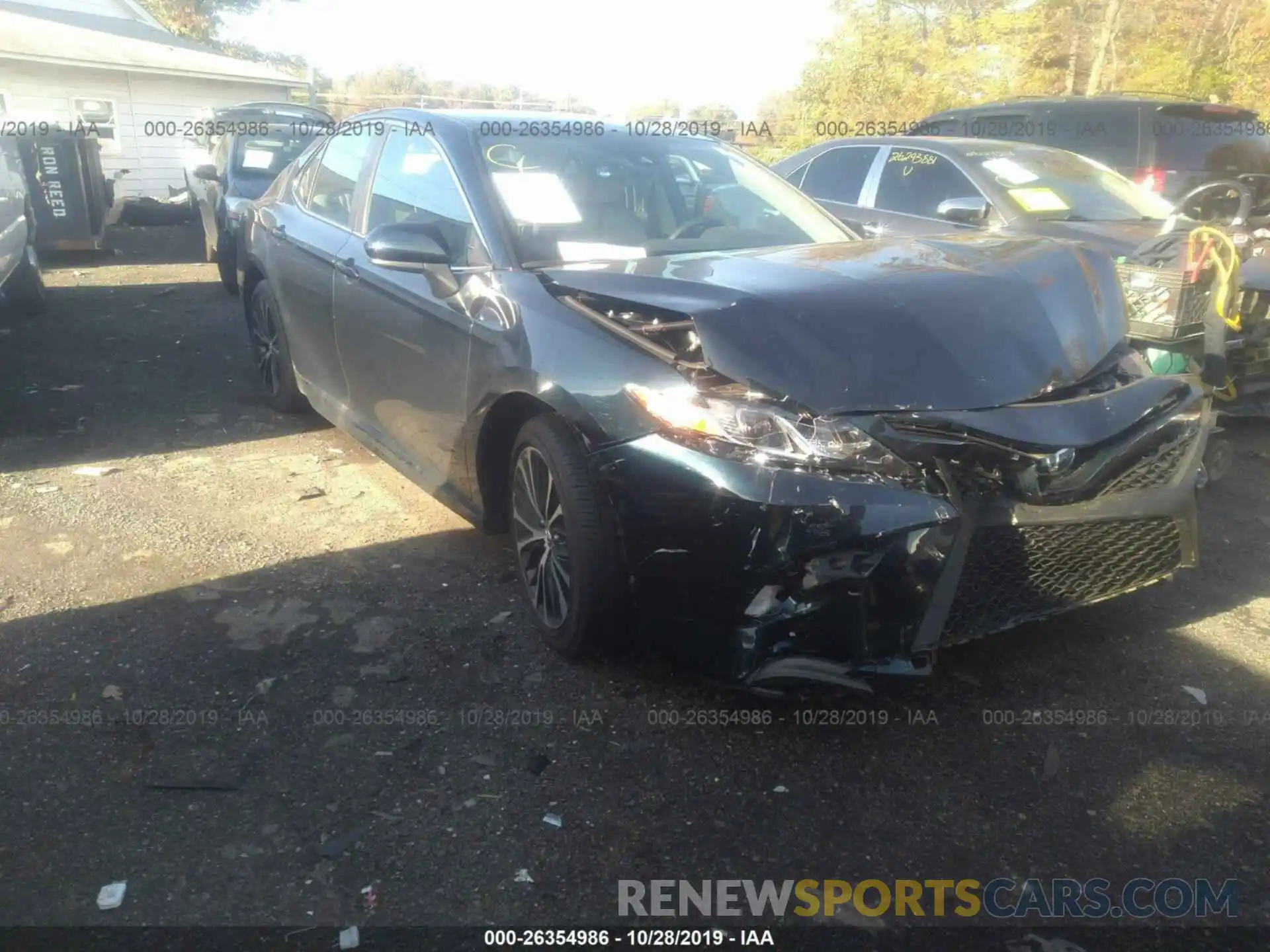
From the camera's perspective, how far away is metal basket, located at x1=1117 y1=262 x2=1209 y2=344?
4.54 m

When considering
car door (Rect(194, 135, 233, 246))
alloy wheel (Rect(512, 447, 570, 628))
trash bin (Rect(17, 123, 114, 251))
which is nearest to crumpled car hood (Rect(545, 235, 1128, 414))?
alloy wheel (Rect(512, 447, 570, 628))

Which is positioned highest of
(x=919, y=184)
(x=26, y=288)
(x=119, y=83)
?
(x=119, y=83)

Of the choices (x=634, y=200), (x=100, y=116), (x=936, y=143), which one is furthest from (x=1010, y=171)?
(x=100, y=116)

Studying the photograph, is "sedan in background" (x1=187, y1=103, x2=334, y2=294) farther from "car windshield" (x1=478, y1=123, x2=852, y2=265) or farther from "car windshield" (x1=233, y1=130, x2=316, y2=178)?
"car windshield" (x1=478, y1=123, x2=852, y2=265)

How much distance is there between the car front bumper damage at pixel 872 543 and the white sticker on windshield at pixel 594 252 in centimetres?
95

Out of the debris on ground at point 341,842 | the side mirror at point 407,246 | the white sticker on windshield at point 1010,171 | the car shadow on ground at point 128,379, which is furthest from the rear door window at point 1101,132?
the debris on ground at point 341,842

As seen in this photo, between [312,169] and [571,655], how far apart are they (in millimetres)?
3362

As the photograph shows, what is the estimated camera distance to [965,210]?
5977 millimetres

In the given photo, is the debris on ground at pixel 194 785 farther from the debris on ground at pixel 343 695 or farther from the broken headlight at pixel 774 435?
the broken headlight at pixel 774 435

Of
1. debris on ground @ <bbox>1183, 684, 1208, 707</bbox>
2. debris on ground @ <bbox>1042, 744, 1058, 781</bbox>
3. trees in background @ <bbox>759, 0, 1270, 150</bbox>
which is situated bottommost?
debris on ground @ <bbox>1042, 744, 1058, 781</bbox>

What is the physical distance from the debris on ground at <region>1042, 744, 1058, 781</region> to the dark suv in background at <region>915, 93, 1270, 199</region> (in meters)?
5.82

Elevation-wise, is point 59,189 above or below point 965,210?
below

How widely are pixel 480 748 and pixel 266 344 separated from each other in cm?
388

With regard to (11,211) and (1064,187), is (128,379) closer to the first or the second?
(11,211)
